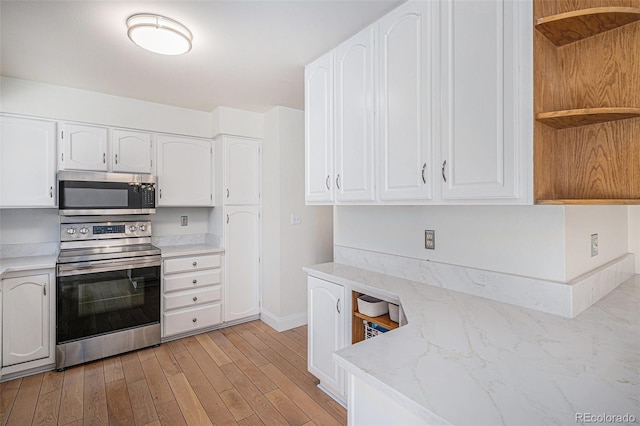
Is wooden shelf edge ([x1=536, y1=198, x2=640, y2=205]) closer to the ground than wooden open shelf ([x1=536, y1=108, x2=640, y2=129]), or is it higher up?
closer to the ground

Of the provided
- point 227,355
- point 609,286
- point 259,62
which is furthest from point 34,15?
point 609,286

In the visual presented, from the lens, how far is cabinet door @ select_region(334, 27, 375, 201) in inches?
74.2

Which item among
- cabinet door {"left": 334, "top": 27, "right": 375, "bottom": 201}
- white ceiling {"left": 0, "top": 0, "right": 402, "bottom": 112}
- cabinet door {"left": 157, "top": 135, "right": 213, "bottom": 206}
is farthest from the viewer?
cabinet door {"left": 157, "top": 135, "right": 213, "bottom": 206}

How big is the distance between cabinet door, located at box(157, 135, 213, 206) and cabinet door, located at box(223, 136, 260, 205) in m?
0.29

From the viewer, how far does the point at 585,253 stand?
61.1 inches

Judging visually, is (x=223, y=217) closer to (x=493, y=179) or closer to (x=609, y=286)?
(x=493, y=179)

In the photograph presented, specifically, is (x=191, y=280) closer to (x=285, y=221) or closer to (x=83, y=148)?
(x=285, y=221)

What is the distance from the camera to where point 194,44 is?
2098 millimetres

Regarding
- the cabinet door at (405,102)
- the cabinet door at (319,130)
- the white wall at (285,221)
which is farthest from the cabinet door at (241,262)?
the cabinet door at (405,102)

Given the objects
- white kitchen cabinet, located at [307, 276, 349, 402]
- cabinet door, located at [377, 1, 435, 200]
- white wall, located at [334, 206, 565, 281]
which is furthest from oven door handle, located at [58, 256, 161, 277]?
cabinet door, located at [377, 1, 435, 200]

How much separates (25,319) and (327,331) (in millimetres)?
2378

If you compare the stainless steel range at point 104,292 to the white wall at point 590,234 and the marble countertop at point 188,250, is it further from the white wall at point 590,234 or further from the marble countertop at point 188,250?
the white wall at point 590,234

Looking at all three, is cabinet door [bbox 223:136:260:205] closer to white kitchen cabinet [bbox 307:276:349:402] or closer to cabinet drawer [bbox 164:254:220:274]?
cabinet drawer [bbox 164:254:220:274]

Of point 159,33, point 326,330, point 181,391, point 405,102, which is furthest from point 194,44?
point 181,391
